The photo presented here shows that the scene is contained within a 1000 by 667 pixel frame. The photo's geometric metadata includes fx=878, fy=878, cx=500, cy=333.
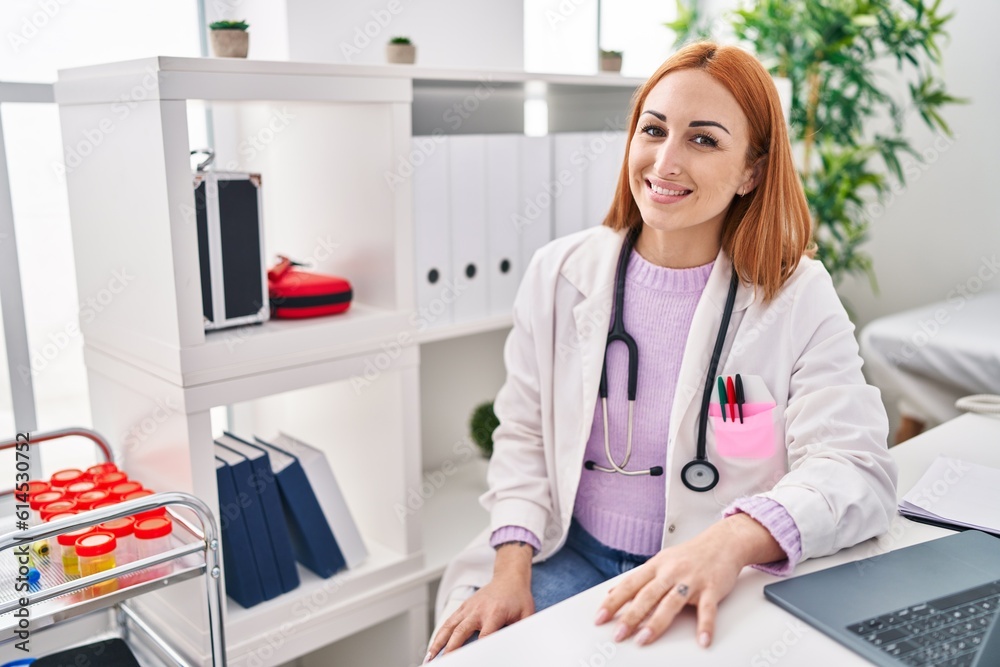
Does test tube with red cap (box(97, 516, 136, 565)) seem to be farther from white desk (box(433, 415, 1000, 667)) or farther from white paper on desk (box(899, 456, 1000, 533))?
white paper on desk (box(899, 456, 1000, 533))

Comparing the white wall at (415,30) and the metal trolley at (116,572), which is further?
the white wall at (415,30)

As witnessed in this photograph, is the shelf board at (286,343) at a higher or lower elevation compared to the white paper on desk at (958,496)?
higher

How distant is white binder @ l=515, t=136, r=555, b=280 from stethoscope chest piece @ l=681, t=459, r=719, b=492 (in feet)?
2.36

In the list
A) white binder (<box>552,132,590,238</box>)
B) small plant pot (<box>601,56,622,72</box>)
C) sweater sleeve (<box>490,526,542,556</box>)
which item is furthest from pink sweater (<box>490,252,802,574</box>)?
small plant pot (<box>601,56,622,72</box>)

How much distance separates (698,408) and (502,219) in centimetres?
70

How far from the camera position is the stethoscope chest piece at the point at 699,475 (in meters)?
1.28

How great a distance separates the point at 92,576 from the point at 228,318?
0.49 metres

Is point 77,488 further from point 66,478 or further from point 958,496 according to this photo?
point 958,496

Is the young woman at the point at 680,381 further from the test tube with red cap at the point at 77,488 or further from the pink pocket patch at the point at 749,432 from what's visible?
the test tube with red cap at the point at 77,488

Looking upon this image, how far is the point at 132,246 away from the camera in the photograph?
140cm

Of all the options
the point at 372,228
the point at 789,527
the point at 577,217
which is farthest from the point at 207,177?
the point at 789,527

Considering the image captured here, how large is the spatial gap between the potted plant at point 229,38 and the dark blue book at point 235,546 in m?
0.68

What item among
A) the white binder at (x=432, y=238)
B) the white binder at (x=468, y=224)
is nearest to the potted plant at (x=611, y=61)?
the white binder at (x=468, y=224)

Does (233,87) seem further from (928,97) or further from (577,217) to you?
(928,97)
